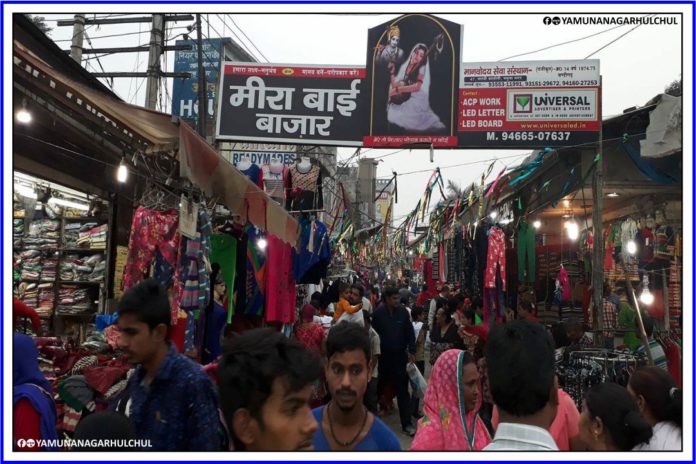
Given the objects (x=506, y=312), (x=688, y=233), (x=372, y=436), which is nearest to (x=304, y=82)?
(x=506, y=312)

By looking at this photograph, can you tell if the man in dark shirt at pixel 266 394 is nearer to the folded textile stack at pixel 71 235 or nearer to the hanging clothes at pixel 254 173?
the hanging clothes at pixel 254 173

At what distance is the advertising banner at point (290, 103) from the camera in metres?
8.16

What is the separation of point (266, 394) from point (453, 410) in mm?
1240

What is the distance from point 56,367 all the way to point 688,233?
16.2ft

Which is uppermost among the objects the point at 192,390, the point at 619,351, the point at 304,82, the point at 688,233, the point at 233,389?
the point at 304,82

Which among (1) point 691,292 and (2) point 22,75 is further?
(1) point 691,292

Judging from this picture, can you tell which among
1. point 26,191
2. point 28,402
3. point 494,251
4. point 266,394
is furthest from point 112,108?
point 494,251

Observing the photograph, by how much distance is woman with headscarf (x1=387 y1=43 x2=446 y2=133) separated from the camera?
26.4 ft

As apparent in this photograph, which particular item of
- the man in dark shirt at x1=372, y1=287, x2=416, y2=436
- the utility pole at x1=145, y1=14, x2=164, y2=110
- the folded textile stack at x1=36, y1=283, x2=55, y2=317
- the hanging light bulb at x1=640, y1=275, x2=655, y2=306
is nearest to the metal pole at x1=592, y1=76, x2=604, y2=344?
the hanging light bulb at x1=640, y1=275, x2=655, y2=306

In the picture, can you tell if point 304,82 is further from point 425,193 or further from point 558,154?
point 558,154

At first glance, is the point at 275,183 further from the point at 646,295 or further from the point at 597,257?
the point at 646,295

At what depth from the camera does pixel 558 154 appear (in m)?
7.87

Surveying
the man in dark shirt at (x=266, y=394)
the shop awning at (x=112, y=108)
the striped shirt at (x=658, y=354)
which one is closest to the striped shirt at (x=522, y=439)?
the man in dark shirt at (x=266, y=394)

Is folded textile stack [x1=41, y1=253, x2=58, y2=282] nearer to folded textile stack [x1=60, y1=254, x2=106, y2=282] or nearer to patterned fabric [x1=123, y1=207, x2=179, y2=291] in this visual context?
folded textile stack [x1=60, y1=254, x2=106, y2=282]
